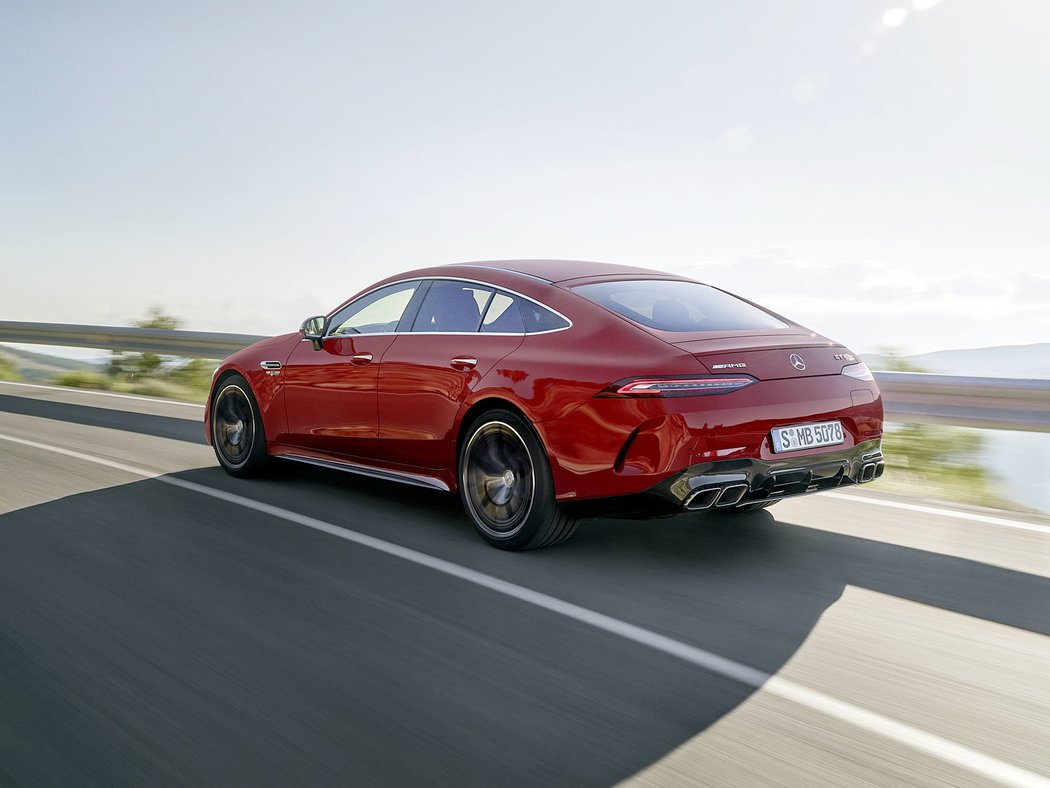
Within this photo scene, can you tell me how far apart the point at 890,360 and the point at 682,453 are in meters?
5.47

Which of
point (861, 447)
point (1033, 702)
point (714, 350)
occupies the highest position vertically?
point (714, 350)

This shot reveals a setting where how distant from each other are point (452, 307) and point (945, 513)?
3.19 m

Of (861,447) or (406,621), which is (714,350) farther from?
(406,621)

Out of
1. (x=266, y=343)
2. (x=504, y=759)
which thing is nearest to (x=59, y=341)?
(x=266, y=343)

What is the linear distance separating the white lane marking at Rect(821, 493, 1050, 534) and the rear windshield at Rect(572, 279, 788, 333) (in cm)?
170

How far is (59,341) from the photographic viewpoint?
1700 centimetres

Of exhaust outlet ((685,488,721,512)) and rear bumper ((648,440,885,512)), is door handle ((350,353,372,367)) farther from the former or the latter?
exhaust outlet ((685,488,721,512))

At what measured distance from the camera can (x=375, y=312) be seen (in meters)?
6.38

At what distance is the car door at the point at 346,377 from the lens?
6.07 meters

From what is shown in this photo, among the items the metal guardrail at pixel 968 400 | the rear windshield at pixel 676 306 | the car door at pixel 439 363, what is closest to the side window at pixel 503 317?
the car door at pixel 439 363

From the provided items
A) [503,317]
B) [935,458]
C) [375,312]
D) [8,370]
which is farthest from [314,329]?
[8,370]

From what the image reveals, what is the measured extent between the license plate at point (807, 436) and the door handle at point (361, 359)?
2547 mm

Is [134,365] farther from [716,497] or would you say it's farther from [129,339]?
[716,497]

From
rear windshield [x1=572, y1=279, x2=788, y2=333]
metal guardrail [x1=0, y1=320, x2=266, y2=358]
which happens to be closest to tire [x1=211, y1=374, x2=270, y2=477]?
rear windshield [x1=572, y1=279, x2=788, y2=333]
